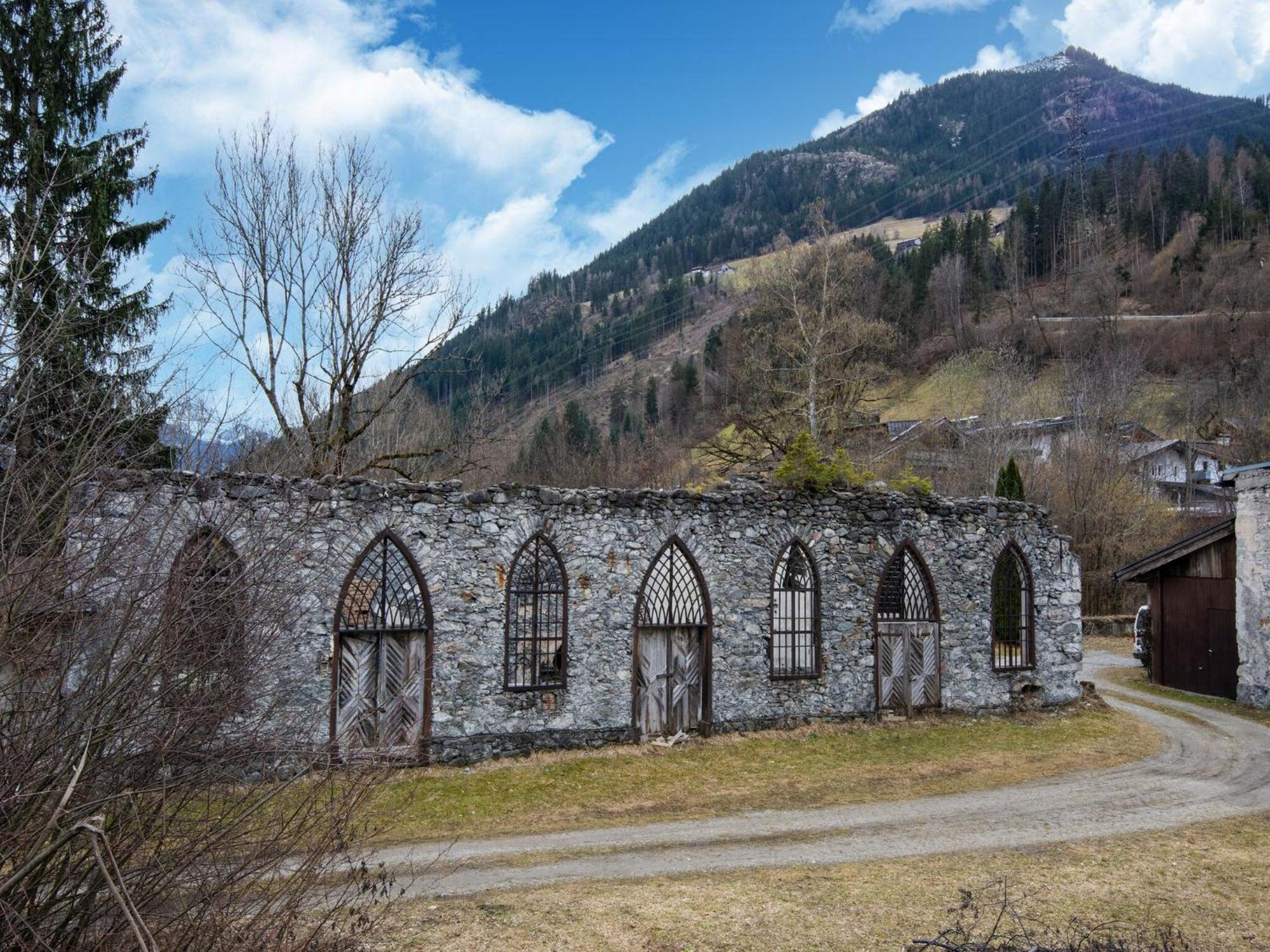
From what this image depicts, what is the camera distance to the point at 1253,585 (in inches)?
734

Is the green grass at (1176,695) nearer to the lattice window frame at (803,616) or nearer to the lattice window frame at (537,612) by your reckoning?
the lattice window frame at (803,616)

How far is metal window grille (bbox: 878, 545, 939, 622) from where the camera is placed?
16.7m

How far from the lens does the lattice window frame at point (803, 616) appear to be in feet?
51.4

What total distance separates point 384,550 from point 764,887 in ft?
25.0

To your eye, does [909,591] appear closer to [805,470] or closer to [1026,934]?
[805,470]

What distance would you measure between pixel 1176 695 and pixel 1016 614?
706 cm

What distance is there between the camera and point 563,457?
44.4 meters

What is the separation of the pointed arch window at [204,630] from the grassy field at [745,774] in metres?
5.63

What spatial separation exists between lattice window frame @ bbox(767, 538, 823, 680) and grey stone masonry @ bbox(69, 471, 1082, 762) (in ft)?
0.37

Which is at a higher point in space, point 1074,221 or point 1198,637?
point 1074,221

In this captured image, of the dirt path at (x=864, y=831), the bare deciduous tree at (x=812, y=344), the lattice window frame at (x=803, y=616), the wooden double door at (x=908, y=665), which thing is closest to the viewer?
the dirt path at (x=864, y=831)

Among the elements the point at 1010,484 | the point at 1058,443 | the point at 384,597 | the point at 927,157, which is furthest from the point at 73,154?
the point at 927,157

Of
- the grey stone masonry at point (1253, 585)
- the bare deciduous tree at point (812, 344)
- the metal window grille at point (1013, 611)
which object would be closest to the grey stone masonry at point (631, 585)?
the metal window grille at point (1013, 611)

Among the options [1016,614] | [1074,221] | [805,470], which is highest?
[1074,221]
